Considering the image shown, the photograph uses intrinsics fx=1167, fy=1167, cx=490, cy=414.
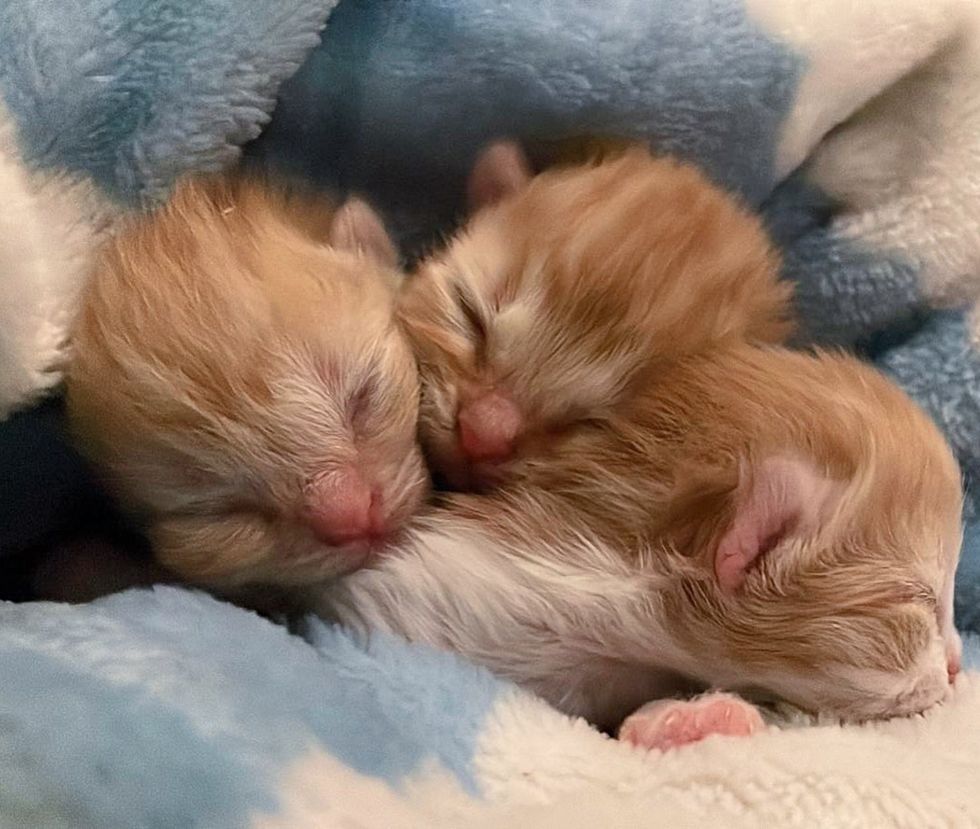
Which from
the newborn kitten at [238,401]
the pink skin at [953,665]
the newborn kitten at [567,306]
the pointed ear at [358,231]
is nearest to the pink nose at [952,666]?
the pink skin at [953,665]

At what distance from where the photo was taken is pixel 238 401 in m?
0.77

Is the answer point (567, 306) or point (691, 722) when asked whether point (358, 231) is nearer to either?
point (567, 306)

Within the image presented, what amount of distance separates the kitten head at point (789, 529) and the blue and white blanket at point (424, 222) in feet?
0.16

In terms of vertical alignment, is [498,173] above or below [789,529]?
above

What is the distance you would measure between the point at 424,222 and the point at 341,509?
1.00 ft

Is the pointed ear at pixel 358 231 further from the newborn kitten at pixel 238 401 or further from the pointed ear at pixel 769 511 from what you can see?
the pointed ear at pixel 769 511

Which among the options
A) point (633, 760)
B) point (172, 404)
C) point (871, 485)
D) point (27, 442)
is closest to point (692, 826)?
point (633, 760)

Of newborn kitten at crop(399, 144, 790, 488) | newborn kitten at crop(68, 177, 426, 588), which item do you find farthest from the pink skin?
newborn kitten at crop(68, 177, 426, 588)

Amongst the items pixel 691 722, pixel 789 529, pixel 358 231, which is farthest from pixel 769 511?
pixel 358 231

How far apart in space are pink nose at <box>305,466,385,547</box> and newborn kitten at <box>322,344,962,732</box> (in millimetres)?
38

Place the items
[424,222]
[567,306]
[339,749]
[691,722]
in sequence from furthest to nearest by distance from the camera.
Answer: [424,222] < [567,306] < [691,722] < [339,749]

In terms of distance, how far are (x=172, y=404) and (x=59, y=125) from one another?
20 cm

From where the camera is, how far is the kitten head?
0.75 metres

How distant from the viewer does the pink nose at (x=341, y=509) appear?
781 millimetres
